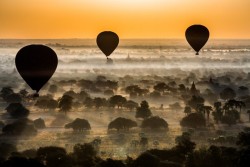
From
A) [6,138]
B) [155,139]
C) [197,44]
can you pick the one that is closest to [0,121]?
[6,138]

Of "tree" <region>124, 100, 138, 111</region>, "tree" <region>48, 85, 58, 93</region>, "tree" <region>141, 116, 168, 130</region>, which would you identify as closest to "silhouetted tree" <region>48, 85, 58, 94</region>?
"tree" <region>48, 85, 58, 93</region>

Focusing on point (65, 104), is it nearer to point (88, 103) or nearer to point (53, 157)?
point (88, 103)

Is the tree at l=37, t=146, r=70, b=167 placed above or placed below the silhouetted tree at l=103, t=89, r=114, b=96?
below

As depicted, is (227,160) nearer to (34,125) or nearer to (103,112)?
(34,125)

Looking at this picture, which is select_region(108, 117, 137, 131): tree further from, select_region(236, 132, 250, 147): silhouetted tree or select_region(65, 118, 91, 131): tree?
select_region(236, 132, 250, 147): silhouetted tree

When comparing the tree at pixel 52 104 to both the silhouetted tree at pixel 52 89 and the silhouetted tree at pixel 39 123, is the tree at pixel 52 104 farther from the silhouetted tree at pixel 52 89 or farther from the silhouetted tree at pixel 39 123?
the silhouetted tree at pixel 52 89

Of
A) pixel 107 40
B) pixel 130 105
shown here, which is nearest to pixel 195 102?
pixel 130 105
